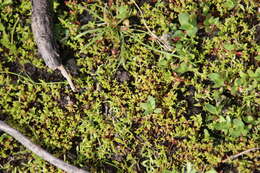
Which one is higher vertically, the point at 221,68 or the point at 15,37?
the point at 15,37

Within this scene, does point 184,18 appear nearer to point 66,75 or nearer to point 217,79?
point 217,79

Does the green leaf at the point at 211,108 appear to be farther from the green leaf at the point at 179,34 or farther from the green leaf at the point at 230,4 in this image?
the green leaf at the point at 230,4

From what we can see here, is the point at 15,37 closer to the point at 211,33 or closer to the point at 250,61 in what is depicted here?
the point at 211,33

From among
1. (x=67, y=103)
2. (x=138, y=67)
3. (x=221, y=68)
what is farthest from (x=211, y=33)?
(x=67, y=103)

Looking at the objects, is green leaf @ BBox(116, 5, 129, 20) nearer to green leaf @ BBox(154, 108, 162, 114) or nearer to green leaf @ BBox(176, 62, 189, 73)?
green leaf @ BBox(176, 62, 189, 73)

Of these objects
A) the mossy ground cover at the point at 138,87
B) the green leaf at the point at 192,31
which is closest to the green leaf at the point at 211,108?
the mossy ground cover at the point at 138,87
